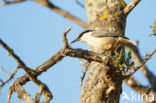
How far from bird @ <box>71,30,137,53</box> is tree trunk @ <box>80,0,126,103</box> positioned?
8 cm

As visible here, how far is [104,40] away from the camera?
4223 millimetres

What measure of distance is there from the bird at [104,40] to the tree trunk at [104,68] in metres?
0.08

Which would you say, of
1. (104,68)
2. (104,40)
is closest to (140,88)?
(104,40)

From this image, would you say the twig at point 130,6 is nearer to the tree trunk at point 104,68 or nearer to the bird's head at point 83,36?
the tree trunk at point 104,68

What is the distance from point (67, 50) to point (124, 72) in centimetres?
104

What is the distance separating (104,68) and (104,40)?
707 millimetres

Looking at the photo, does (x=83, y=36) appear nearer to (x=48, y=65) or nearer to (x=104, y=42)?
(x=104, y=42)

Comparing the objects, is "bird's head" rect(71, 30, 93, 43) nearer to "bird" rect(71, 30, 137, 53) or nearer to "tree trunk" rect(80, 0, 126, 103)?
"bird" rect(71, 30, 137, 53)

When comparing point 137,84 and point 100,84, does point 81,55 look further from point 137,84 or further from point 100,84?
point 137,84

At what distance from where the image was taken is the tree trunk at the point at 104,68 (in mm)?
3453

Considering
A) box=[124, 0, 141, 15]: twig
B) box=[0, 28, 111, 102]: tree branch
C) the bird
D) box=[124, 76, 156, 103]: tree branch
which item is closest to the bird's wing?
the bird

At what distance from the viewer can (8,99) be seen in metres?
2.78

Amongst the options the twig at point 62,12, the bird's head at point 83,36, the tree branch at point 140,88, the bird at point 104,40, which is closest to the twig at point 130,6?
the bird at point 104,40

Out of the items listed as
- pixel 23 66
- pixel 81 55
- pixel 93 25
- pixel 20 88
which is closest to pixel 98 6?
pixel 93 25
